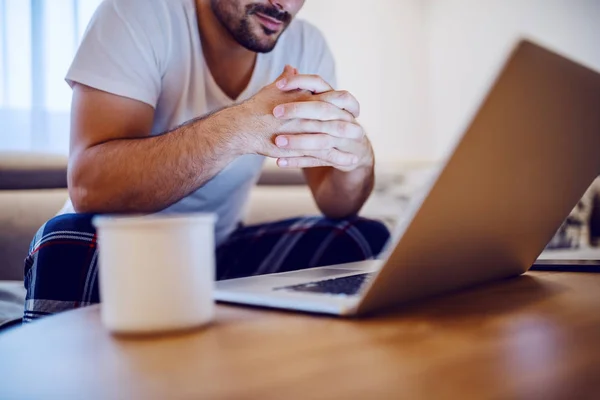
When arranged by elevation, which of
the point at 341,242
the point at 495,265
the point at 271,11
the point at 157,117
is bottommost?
the point at 341,242

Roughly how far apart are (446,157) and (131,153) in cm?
66

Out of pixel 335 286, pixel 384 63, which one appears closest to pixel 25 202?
pixel 335 286

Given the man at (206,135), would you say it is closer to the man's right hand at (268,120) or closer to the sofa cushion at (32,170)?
the man's right hand at (268,120)

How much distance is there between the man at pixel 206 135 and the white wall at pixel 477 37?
1.50m

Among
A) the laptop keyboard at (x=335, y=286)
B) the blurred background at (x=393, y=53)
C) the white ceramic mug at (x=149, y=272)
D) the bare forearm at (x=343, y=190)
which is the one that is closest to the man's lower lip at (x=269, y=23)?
the bare forearm at (x=343, y=190)

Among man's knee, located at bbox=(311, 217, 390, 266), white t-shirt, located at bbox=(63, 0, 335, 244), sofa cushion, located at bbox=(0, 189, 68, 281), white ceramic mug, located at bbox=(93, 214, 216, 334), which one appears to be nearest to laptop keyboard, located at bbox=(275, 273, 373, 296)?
white ceramic mug, located at bbox=(93, 214, 216, 334)

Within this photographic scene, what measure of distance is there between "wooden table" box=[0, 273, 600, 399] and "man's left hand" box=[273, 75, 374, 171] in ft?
1.28

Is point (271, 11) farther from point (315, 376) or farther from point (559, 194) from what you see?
point (315, 376)

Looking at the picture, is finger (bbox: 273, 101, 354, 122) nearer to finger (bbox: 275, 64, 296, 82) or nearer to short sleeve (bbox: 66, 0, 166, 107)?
finger (bbox: 275, 64, 296, 82)

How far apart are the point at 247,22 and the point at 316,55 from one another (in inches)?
11.6

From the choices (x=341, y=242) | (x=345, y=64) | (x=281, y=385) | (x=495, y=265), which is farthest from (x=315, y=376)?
(x=345, y=64)

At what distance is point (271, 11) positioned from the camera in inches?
47.6

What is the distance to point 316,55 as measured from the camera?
1438 mm

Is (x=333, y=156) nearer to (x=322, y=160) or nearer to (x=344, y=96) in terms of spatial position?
(x=322, y=160)
